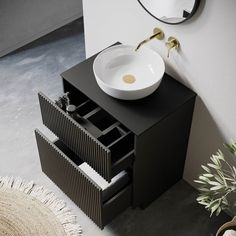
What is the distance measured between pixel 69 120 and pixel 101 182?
1.33 ft

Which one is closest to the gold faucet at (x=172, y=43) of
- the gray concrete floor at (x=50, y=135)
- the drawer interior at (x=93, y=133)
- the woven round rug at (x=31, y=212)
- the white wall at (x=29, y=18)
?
the drawer interior at (x=93, y=133)

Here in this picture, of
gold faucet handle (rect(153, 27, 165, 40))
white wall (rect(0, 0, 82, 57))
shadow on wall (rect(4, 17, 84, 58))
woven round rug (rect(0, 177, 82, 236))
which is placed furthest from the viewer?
shadow on wall (rect(4, 17, 84, 58))

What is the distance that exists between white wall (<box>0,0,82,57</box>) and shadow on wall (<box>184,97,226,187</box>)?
4.69ft

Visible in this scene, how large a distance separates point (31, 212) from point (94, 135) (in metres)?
0.60

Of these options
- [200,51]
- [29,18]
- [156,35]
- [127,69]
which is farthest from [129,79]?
[29,18]

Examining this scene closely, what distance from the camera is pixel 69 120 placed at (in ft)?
6.11

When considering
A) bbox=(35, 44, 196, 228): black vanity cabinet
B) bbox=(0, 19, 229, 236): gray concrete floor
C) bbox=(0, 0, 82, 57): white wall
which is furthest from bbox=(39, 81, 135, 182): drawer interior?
bbox=(0, 0, 82, 57): white wall

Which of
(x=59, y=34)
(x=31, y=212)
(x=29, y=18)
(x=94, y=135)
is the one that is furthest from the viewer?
(x=59, y=34)

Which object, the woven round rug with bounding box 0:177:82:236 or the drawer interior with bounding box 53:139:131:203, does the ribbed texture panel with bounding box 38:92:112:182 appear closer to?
the drawer interior with bounding box 53:139:131:203

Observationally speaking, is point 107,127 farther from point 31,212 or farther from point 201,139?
point 31,212

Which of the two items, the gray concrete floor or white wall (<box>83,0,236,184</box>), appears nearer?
white wall (<box>83,0,236,184</box>)

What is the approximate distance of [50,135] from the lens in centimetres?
253

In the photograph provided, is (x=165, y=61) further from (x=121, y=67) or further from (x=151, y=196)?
(x=151, y=196)

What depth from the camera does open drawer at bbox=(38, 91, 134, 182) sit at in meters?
1.81
